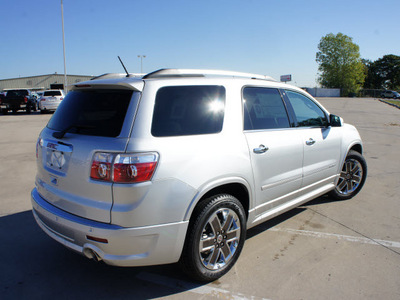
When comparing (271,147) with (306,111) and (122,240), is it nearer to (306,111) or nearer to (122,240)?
(306,111)

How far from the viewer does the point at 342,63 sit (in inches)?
3282

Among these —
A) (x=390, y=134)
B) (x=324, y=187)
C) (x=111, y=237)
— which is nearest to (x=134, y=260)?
(x=111, y=237)

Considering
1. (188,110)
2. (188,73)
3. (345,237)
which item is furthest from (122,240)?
(345,237)

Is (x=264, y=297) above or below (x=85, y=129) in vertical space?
below

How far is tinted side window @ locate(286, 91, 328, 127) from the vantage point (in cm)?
393

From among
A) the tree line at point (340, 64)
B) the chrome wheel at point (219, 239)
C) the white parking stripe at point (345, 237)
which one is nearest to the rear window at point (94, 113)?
the chrome wheel at point (219, 239)

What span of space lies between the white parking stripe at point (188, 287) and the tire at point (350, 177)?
2917 millimetres

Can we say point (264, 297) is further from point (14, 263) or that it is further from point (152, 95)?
point (14, 263)

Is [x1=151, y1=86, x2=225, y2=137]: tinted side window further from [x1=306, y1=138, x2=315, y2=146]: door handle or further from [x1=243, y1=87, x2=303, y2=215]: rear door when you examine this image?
[x1=306, y1=138, x2=315, y2=146]: door handle

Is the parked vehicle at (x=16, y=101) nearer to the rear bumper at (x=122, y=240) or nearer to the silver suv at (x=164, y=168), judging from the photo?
the silver suv at (x=164, y=168)

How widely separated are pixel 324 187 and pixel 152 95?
295cm

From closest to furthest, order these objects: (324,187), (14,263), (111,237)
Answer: (111,237) → (14,263) → (324,187)

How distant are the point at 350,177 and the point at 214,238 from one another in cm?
316

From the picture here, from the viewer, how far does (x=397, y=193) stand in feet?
17.6
